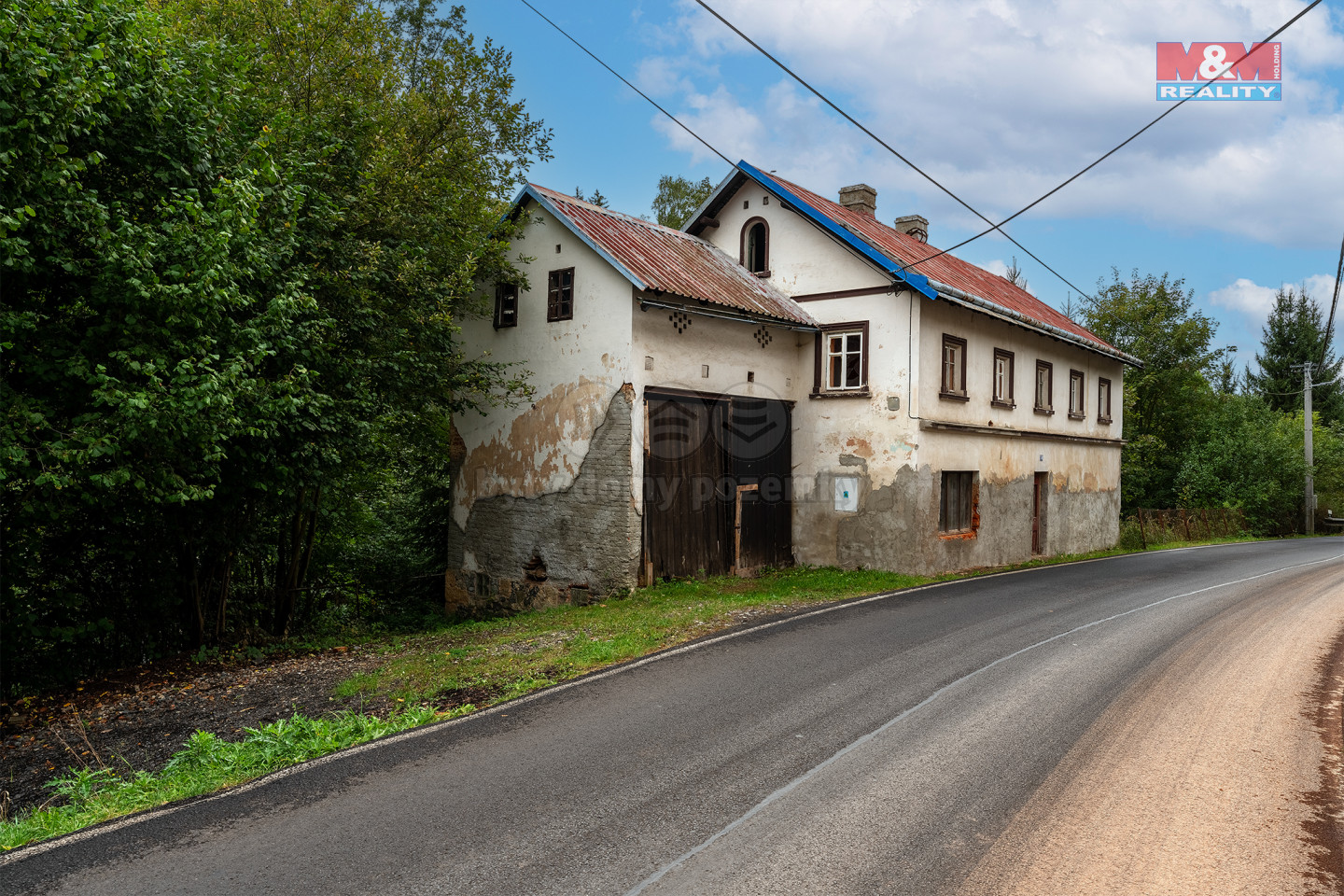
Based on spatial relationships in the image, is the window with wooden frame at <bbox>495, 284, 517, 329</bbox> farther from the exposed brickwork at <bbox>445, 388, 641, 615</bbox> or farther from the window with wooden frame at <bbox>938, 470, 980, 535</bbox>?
the window with wooden frame at <bbox>938, 470, 980, 535</bbox>

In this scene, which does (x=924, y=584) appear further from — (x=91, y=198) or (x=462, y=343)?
(x=91, y=198)

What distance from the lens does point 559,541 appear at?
1502 centimetres

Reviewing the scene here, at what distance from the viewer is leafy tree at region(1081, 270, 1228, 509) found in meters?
34.0

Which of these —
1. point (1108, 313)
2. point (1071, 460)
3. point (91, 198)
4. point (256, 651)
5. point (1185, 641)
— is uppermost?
point (1108, 313)

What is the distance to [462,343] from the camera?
17.0m

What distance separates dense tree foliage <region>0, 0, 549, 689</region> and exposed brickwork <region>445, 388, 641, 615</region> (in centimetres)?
232

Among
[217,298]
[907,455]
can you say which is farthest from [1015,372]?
[217,298]

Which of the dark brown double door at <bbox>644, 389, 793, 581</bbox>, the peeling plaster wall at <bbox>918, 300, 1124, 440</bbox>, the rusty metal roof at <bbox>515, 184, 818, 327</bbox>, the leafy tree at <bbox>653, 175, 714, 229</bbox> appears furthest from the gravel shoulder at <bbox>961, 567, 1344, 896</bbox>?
the leafy tree at <bbox>653, 175, 714, 229</bbox>

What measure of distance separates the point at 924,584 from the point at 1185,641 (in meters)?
5.18

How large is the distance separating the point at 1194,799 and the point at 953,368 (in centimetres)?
1287

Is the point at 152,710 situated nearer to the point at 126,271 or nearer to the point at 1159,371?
the point at 126,271

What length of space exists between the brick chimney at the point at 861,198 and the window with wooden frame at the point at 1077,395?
6973 mm

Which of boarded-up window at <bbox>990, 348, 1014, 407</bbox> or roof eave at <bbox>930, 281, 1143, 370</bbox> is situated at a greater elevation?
roof eave at <bbox>930, 281, 1143, 370</bbox>

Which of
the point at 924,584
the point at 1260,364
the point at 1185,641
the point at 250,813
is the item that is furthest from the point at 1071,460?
the point at 1260,364
